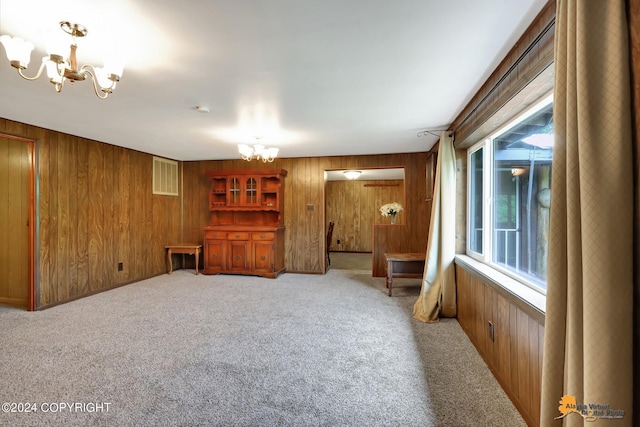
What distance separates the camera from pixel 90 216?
164 inches

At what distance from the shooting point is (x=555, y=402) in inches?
41.4

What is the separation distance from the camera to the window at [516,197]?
193cm

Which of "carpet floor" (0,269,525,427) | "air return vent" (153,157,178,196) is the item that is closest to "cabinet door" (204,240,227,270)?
"air return vent" (153,157,178,196)

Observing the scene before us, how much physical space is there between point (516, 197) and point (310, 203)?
146 inches

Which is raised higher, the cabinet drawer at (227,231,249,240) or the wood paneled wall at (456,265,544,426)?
the cabinet drawer at (227,231,249,240)

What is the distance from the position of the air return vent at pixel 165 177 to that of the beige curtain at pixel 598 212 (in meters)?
5.83

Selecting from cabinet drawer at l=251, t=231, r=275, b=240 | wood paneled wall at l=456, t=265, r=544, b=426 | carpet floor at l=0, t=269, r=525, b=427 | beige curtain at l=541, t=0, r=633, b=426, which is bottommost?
carpet floor at l=0, t=269, r=525, b=427

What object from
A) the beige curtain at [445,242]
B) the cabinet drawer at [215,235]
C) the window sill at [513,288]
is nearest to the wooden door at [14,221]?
the cabinet drawer at [215,235]

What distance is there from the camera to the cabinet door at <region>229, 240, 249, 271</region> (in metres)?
5.27

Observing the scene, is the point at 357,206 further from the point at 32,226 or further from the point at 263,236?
the point at 32,226

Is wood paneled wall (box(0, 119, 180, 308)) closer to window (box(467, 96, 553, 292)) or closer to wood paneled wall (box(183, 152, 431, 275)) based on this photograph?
wood paneled wall (box(183, 152, 431, 275))

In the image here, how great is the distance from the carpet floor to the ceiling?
205 centimetres

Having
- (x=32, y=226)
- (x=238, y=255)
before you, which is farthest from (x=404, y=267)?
(x=32, y=226)

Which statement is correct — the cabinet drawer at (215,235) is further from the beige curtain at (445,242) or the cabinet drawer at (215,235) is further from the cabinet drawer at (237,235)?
the beige curtain at (445,242)
